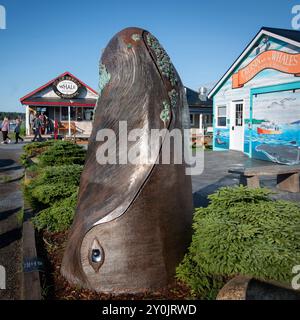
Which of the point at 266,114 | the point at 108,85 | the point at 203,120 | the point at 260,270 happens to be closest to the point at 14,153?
the point at 266,114

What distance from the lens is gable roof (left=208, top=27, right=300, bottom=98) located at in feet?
35.5

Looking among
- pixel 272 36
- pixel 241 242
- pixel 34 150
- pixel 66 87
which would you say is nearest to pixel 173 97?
pixel 241 242

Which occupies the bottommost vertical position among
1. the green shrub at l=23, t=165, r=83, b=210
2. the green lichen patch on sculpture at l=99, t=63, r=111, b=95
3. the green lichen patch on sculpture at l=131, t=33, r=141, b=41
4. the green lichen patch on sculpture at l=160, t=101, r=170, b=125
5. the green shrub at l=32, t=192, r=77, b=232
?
the green shrub at l=32, t=192, r=77, b=232

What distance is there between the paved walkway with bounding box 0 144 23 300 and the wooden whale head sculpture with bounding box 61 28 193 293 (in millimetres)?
885

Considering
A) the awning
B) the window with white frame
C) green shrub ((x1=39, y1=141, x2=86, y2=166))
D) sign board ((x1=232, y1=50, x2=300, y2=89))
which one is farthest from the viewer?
the awning

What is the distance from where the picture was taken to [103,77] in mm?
3426

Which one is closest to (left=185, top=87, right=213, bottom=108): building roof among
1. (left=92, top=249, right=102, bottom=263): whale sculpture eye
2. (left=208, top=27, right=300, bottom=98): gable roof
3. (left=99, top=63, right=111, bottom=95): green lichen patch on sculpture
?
(left=208, top=27, right=300, bottom=98): gable roof

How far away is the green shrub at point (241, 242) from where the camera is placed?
274 cm

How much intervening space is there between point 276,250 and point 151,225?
1.12 meters

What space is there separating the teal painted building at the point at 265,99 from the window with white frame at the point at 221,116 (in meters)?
0.10

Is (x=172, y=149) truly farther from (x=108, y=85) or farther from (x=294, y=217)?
(x=294, y=217)

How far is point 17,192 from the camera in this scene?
8.84 metres

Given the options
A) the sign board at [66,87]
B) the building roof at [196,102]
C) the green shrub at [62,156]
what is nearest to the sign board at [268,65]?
the green shrub at [62,156]

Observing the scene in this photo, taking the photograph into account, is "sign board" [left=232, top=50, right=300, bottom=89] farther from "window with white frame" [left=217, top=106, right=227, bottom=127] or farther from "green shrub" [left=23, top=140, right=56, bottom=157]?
"green shrub" [left=23, top=140, right=56, bottom=157]
